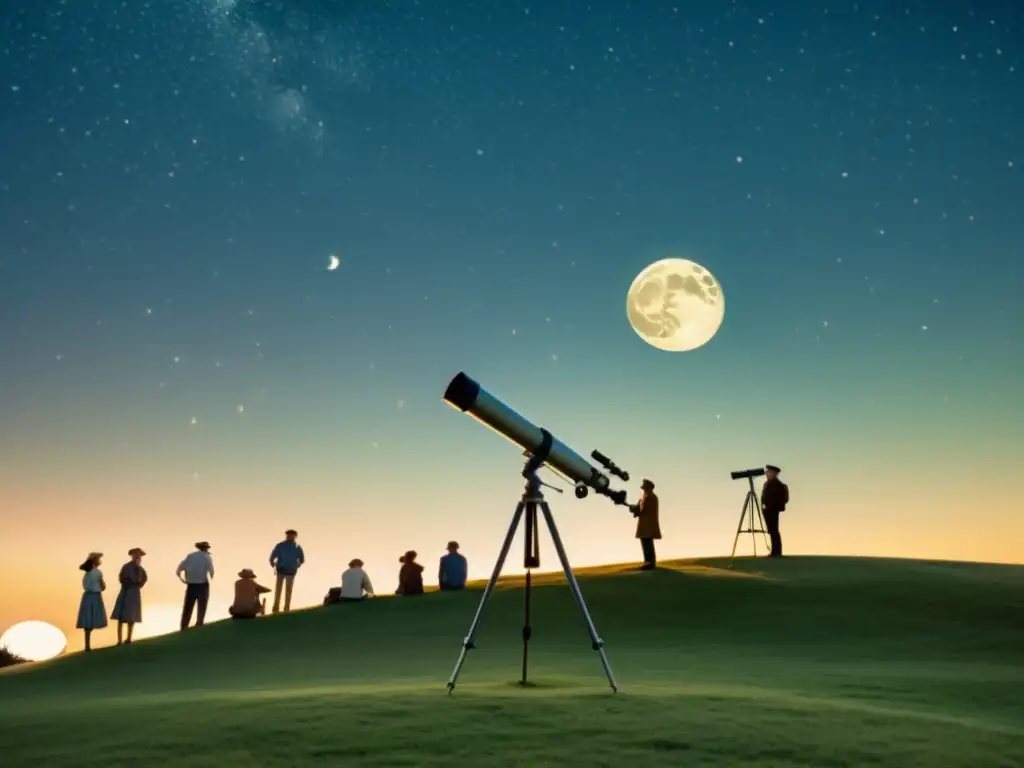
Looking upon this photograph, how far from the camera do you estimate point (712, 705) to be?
9617 millimetres

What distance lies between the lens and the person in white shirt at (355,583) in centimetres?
2603

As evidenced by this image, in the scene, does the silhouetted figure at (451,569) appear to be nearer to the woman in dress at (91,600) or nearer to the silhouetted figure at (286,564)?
the silhouetted figure at (286,564)

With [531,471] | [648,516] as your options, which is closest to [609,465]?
[531,471]

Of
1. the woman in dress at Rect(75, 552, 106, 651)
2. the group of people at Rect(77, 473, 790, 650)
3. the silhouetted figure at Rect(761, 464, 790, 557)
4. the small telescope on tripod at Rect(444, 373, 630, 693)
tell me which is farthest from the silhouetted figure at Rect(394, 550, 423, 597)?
the small telescope on tripod at Rect(444, 373, 630, 693)

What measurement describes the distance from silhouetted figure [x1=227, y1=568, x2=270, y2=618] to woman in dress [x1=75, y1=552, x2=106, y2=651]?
130 inches

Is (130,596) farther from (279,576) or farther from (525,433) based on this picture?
(525,433)

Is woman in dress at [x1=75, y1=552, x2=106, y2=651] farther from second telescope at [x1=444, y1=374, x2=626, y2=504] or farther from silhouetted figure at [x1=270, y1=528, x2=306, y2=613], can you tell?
second telescope at [x1=444, y1=374, x2=626, y2=504]

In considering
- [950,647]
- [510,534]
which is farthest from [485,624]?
[510,534]

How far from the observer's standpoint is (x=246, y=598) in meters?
24.2

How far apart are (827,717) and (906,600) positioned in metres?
13.0

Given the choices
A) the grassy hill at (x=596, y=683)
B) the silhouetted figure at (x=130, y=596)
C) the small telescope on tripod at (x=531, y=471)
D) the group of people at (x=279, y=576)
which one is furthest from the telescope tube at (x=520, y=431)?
the silhouetted figure at (x=130, y=596)

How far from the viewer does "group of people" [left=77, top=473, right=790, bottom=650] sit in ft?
73.5

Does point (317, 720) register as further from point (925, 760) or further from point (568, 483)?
point (925, 760)

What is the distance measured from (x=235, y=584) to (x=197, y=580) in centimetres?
98
